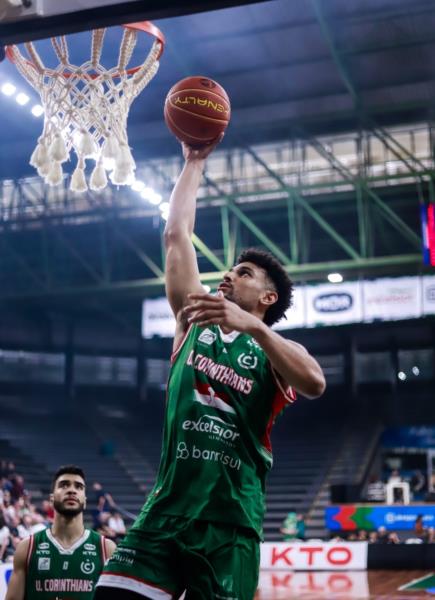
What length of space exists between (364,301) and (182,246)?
14.4 metres

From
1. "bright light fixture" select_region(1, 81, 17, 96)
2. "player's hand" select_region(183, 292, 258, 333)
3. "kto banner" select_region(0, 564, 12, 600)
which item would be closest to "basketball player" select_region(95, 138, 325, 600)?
"player's hand" select_region(183, 292, 258, 333)

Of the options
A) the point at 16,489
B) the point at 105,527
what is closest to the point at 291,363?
the point at 105,527

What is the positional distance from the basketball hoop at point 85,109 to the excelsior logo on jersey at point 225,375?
5566 mm

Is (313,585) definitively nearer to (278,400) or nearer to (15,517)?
(15,517)

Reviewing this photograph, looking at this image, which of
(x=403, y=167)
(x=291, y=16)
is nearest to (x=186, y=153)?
(x=291, y=16)

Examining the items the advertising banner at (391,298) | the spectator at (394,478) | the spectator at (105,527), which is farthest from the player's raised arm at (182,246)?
the spectator at (394,478)

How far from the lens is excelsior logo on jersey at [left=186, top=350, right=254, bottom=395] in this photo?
281 centimetres

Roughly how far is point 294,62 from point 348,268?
4091 mm

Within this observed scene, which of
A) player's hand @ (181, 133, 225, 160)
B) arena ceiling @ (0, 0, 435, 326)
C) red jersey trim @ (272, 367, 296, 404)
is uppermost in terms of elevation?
arena ceiling @ (0, 0, 435, 326)

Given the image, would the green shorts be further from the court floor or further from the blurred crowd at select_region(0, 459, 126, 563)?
the blurred crowd at select_region(0, 459, 126, 563)

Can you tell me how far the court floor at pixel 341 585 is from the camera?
10852 millimetres

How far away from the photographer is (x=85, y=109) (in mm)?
8273

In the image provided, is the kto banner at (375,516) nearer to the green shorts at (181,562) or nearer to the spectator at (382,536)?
the spectator at (382,536)

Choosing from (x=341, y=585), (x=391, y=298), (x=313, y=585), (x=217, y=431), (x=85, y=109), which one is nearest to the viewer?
(x=217, y=431)
